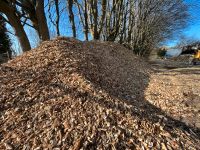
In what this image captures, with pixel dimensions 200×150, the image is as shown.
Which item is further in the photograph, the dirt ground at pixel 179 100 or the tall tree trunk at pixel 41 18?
the tall tree trunk at pixel 41 18

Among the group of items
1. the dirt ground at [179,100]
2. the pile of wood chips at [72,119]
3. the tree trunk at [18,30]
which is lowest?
the dirt ground at [179,100]

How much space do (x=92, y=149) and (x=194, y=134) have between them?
1499 mm

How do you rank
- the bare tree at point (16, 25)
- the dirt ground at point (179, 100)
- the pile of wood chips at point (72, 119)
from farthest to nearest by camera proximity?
the bare tree at point (16, 25) < the dirt ground at point (179, 100) < the pile of wood chips at point (72, 119)

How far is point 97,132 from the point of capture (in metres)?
3.11

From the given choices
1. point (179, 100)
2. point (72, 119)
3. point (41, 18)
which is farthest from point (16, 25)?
point (72, 119)

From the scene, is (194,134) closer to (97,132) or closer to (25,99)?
(97,132)

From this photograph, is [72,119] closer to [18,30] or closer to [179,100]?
[179,100]

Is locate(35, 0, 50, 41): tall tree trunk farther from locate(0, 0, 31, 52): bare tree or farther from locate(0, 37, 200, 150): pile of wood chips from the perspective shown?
locate(0, 37, 200, 150): pile of wood chips

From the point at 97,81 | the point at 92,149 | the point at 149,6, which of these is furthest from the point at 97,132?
the point at 149,6

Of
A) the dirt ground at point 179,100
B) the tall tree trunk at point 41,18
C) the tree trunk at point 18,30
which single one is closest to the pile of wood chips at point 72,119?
the dirt ground at point 179,100

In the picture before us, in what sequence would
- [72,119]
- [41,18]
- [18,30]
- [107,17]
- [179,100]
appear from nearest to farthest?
[72,119] < [179,100] < [18,30] < [41,18] < [107,17]

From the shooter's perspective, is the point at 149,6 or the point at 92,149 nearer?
the point at 92,149

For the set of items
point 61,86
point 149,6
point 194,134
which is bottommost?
point 194,134

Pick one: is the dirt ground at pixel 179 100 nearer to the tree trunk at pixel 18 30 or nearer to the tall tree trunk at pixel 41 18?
the tall tree trunk at pixel 41 18
